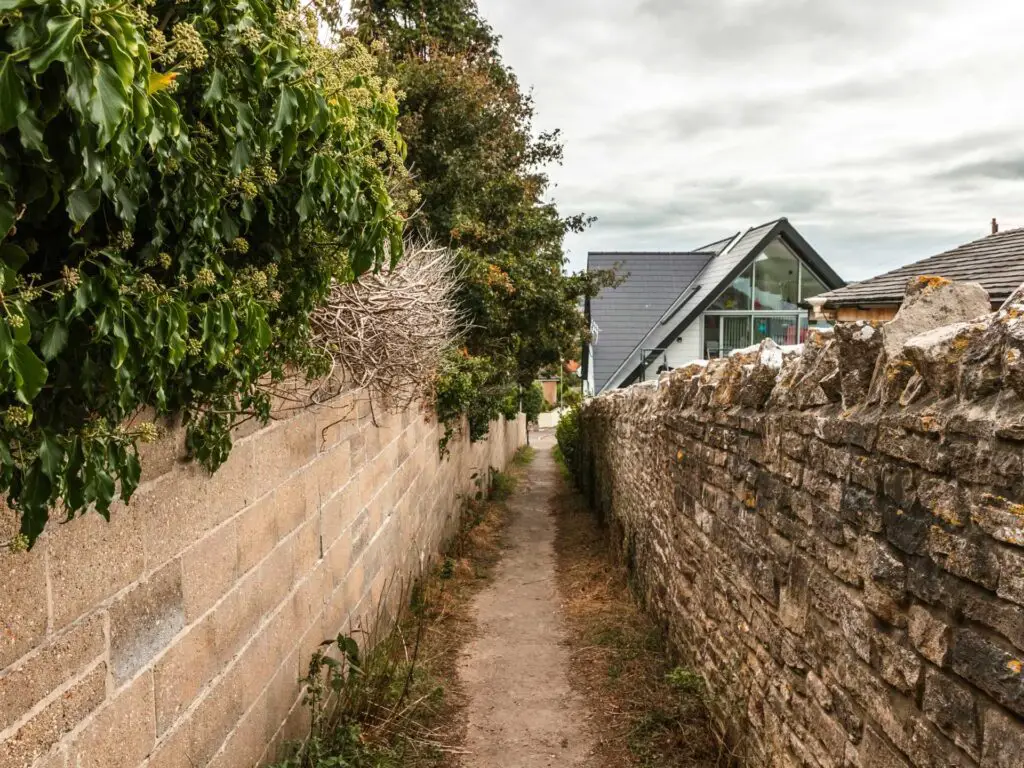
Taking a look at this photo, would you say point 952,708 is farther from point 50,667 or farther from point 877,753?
point 50,667

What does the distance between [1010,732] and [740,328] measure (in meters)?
22.1

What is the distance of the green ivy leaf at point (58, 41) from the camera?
4.39ft

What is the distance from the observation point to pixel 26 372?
1.51 metres

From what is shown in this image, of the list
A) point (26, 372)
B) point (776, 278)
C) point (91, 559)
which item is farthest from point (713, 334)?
point (26, 372)

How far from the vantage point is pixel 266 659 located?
3621 mm

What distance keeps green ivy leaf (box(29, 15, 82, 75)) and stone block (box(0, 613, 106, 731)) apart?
1.38 metres

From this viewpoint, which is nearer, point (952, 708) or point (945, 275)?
point (952, 708)

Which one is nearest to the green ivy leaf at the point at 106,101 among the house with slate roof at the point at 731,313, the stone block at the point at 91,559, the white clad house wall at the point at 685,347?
the stone block at the point at 91,559

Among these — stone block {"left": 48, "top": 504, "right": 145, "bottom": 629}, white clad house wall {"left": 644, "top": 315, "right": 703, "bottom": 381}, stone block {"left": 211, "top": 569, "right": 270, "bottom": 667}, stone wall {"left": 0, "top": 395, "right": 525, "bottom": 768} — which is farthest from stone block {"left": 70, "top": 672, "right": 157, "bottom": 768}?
white clad house wall {"left": 644, "top": 315, "right": 703, "bottom": 381}

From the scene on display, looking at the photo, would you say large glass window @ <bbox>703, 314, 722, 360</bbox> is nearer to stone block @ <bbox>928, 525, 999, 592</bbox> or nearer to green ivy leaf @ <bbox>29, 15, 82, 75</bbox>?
stone block @ <bbox>928, 525, 999, 592</bbox>

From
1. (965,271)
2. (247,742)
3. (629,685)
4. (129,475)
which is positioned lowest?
(629,685)

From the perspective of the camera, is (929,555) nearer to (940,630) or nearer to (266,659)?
(940,630)

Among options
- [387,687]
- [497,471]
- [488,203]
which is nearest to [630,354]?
[497,471]

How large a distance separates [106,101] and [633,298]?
25.9m
